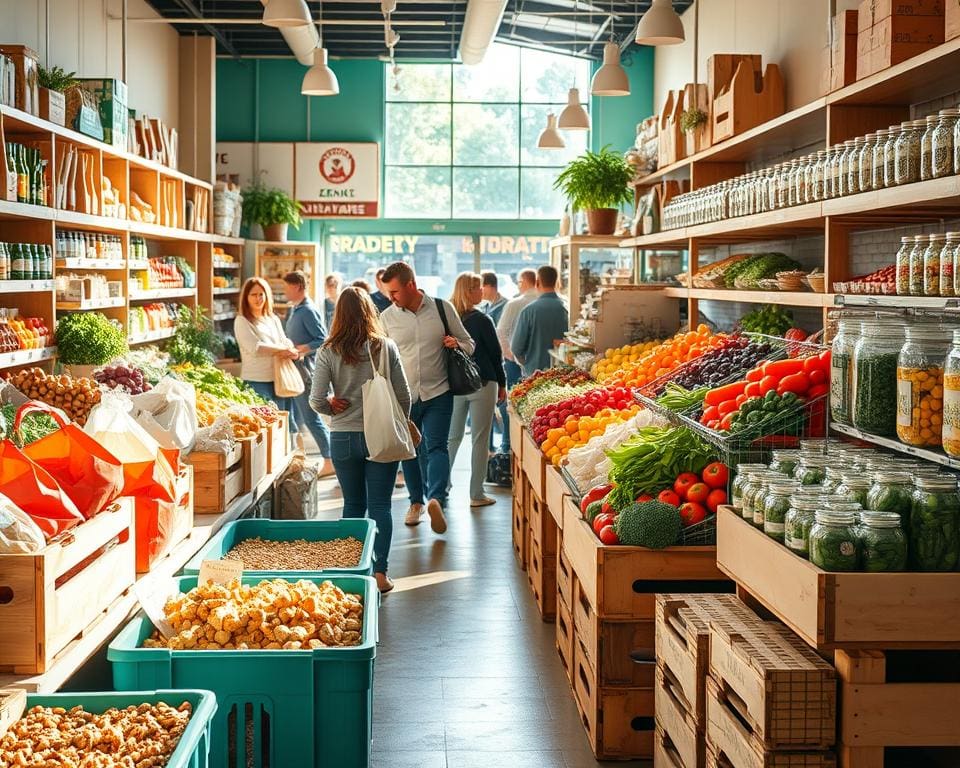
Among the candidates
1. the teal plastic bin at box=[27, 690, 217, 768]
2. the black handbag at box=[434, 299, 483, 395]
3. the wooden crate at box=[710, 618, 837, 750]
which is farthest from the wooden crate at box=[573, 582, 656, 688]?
the black handbag at box=[434, 299, 483, 395]

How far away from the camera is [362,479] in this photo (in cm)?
605

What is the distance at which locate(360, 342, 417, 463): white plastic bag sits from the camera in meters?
5.70

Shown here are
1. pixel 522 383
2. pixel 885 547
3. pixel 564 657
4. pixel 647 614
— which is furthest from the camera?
pixel 522 383

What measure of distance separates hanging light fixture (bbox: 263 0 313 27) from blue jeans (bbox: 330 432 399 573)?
3016mm

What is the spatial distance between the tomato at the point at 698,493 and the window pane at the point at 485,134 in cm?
1128

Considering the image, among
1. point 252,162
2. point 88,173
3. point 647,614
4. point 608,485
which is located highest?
point 252,162

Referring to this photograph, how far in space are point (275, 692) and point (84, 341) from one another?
422cm

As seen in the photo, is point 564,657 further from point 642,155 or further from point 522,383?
point 642,155

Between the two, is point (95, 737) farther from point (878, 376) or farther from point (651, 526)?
point (878, 376)

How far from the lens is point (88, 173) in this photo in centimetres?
794

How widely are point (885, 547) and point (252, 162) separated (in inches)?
500

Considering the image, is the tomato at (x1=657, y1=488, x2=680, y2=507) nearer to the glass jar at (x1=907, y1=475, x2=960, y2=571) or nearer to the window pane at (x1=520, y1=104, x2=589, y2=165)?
the glass jar at (x1=907, y1=475, x2=960, y2=571)

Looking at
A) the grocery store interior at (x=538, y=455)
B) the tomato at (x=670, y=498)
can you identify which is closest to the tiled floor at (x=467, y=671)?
the grocery store interior at (x=538, y=455)

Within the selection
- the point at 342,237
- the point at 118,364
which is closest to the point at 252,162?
the point at 342,237
